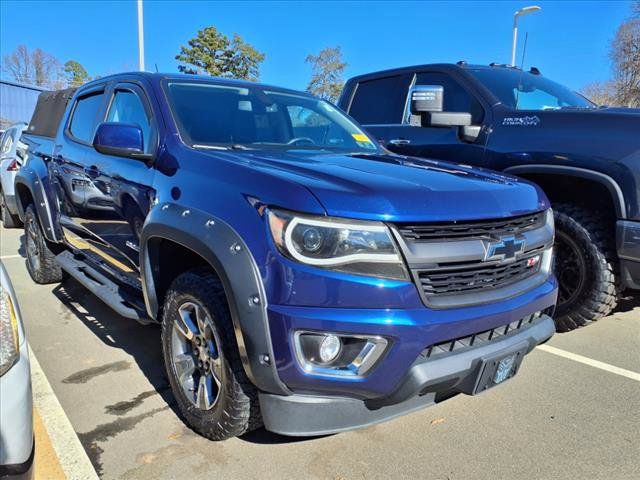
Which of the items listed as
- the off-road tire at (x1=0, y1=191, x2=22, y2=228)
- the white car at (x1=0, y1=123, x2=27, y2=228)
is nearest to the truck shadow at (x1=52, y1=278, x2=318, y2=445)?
the white car at (x1=0, y1=123, x2=27, y2=228)

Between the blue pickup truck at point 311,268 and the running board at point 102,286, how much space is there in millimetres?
26

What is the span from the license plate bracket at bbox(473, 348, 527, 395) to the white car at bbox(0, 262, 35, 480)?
5.62ft

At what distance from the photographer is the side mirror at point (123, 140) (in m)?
2.89

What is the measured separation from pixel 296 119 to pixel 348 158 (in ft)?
3.05

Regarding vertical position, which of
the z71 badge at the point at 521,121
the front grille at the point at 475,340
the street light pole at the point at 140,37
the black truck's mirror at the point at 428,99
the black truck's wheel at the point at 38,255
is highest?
the street light pole at the point at 140,37

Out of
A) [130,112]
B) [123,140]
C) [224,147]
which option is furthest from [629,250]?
[130,112]

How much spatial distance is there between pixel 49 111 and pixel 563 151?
6112 millimetres

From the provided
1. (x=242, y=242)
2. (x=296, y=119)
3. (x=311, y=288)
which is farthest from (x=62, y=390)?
(x=296, y=119)

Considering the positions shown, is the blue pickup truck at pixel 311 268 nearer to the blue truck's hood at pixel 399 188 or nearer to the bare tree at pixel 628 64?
the blue truck's hood at pixel 399 188

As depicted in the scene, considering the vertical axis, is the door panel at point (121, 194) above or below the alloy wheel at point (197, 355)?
above

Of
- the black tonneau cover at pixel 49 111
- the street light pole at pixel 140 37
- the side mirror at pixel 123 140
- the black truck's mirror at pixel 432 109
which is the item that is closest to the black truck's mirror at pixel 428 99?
the black truck's mirror at pixel 432 109

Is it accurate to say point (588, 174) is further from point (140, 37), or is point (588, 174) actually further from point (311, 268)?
point (140, 37)

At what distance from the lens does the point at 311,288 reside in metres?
1.99

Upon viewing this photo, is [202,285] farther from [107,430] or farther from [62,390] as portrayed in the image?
[62,390]
